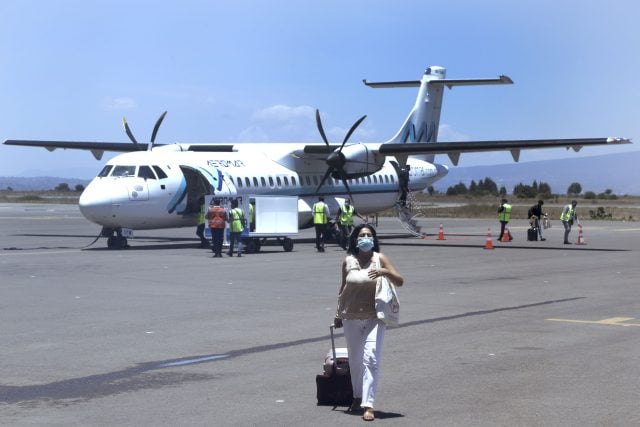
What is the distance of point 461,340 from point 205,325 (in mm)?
3425

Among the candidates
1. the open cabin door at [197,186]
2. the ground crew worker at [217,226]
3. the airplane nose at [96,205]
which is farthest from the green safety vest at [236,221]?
the airplane nose at [96,205]

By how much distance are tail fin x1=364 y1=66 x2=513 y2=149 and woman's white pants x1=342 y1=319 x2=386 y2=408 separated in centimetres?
3078

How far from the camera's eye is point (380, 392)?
30.0 feet

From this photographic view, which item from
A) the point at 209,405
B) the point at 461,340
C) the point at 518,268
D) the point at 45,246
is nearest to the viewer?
the point at 209,405

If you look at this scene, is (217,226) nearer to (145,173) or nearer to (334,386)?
(145,173)

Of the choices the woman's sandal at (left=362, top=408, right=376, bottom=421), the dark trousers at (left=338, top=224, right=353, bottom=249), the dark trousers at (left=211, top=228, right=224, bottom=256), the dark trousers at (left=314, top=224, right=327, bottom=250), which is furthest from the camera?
the dark trousers at (left=338, top=224, right=353, bottom=249)

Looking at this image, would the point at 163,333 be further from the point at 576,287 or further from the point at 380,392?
the point at 576,287

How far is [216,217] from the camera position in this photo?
2573 centimetres

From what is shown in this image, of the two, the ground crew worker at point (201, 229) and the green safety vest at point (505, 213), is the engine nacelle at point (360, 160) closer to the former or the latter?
the green safety vest at point (505, 213)

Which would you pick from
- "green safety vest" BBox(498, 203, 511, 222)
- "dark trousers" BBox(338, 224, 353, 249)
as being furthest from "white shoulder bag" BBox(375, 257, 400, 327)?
"green safety vest" BBox(498, 203, 511, 222)

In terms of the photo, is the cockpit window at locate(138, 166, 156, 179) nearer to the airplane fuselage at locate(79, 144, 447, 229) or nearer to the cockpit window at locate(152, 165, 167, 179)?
the airplane fuselage at locate(79, 144, 447, 229)

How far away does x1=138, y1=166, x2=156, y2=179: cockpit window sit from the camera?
28.5 m

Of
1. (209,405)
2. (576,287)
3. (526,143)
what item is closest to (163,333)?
(209,405)

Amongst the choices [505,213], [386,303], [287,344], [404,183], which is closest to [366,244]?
[386,303]
